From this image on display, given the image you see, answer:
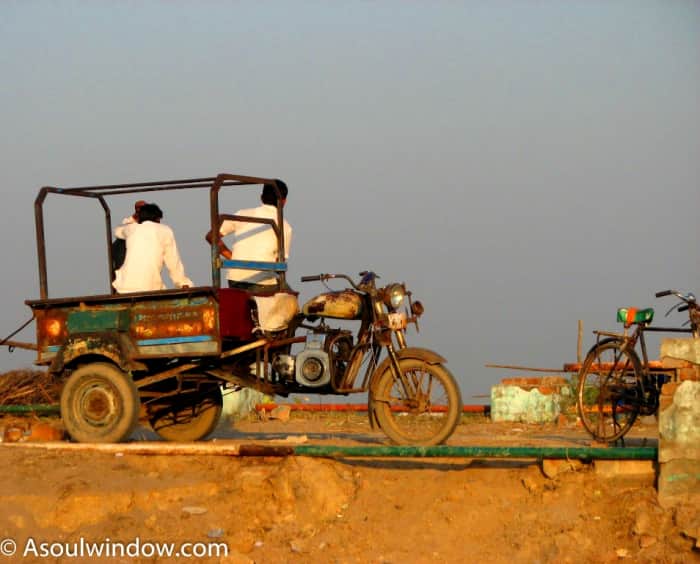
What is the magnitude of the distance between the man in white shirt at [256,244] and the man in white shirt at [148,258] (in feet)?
1.68

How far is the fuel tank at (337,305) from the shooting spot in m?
9.35

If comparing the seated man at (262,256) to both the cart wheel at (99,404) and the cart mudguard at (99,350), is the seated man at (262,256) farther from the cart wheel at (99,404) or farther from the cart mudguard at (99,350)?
the cart wheel at (99,404)

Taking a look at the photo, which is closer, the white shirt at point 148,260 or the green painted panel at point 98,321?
the green painted panel at point 98,321

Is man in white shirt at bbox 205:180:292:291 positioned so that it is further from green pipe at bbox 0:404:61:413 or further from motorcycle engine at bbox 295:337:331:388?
green pipe at bbox 0:404:61:413

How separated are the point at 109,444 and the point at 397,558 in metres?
2.88

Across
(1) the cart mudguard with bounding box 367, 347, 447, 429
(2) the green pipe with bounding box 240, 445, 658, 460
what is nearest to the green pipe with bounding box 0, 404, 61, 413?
(1) the cart mudguard with bounding box 367, 347, 447, 429

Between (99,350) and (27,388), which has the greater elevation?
(99,350)

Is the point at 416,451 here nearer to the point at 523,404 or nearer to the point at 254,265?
the point at 254,265

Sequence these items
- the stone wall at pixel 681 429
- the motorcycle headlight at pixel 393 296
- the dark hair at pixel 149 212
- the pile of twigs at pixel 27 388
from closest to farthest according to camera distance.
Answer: the stone wall at pixel 681 429 < the motorcycle headlight at pixel 393 296 < the dark hair at pixel 149 212 < the pile of twigs at pixel 27 388

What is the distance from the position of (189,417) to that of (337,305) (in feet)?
7.33

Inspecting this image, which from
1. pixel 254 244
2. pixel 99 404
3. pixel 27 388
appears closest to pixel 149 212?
pixel 254 244

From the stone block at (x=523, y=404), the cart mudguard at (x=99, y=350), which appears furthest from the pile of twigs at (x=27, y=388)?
the stone block at (x=523, y=404)

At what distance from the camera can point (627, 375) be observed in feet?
29.8

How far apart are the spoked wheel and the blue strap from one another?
1535 mm
